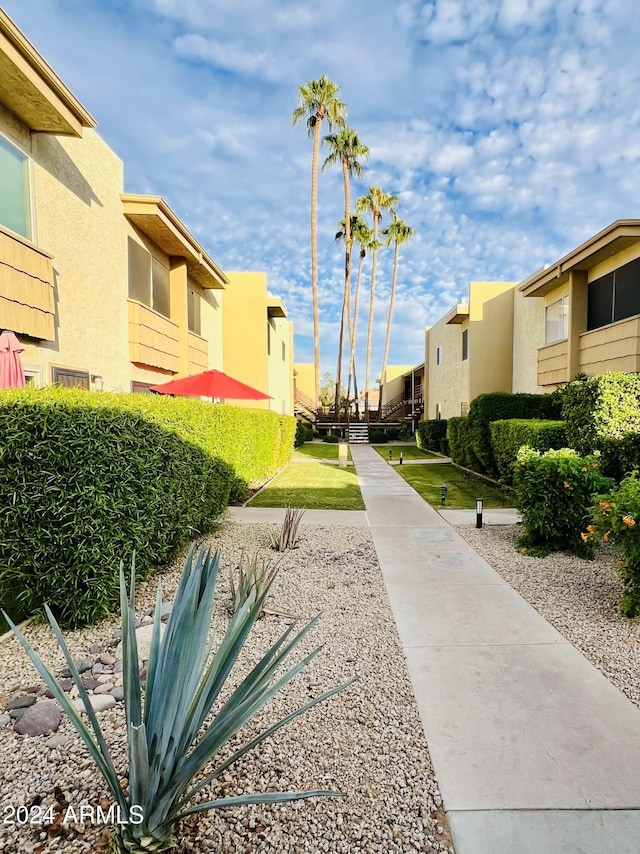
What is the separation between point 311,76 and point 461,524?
30.6 m

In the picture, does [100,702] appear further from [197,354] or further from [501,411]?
[197,354]

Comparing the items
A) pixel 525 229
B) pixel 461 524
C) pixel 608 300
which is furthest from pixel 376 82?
pixel 525 229

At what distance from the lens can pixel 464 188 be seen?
21562 mm

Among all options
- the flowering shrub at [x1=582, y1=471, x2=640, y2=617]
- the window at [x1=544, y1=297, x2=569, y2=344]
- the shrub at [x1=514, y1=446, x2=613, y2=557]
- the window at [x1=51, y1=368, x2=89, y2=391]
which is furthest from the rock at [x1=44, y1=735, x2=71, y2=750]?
the window at [x1=544, y1=297, x2=569, y2=344]

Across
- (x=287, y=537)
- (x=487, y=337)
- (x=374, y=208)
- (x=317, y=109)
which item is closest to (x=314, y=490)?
(x=287, y=537)

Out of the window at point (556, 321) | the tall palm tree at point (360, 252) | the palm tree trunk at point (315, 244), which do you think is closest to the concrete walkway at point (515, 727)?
the window at point (556, 321)

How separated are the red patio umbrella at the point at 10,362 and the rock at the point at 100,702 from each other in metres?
5.25

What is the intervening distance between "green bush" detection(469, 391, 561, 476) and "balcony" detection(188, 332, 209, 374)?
9.27 metres

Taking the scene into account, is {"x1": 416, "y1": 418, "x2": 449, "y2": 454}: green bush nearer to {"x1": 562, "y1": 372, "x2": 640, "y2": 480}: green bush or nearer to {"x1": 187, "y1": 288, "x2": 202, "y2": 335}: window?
{"x1": 187, "y1": 288, "x2": 202, "y2": 335}: window

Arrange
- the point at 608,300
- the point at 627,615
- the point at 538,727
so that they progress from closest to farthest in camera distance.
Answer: the point at 538,727 → the point at 627,615 → the point at 608,300

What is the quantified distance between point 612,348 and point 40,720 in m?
14.2

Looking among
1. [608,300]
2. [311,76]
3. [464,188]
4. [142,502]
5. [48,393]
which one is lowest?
[142,502]

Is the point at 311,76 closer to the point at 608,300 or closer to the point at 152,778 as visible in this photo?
the point at 608,300

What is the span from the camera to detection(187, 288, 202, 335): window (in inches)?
637
